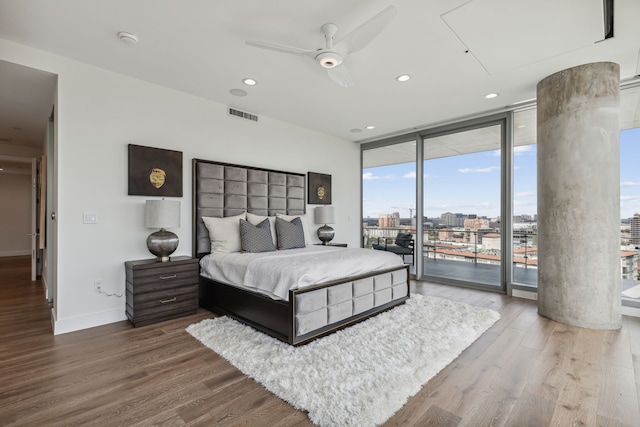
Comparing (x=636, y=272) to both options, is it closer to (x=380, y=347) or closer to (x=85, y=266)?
(x=380, y=347)

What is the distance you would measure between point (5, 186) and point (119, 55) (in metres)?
9.02

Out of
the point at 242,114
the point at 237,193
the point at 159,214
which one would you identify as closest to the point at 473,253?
the point at 237,193

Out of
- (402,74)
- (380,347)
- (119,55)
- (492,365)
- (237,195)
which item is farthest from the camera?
(237,195)

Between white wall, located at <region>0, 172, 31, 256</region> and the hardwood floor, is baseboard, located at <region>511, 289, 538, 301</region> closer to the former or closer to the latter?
the hardwood floor

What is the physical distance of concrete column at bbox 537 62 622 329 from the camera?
3.21 meters

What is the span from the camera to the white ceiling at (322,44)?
239cm

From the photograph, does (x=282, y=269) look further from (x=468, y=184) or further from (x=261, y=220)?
(x=468, y=184)

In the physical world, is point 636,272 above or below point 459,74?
below

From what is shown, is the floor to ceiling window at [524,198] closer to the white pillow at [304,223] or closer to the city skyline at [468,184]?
the city skyline at [468,184]

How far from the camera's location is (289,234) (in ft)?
14.8

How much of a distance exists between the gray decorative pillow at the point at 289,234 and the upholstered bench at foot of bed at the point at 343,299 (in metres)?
1.48

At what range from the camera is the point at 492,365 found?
2393 mm

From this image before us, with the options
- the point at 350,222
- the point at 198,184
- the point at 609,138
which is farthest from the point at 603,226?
the point at 198,184

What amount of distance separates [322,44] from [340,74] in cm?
33
